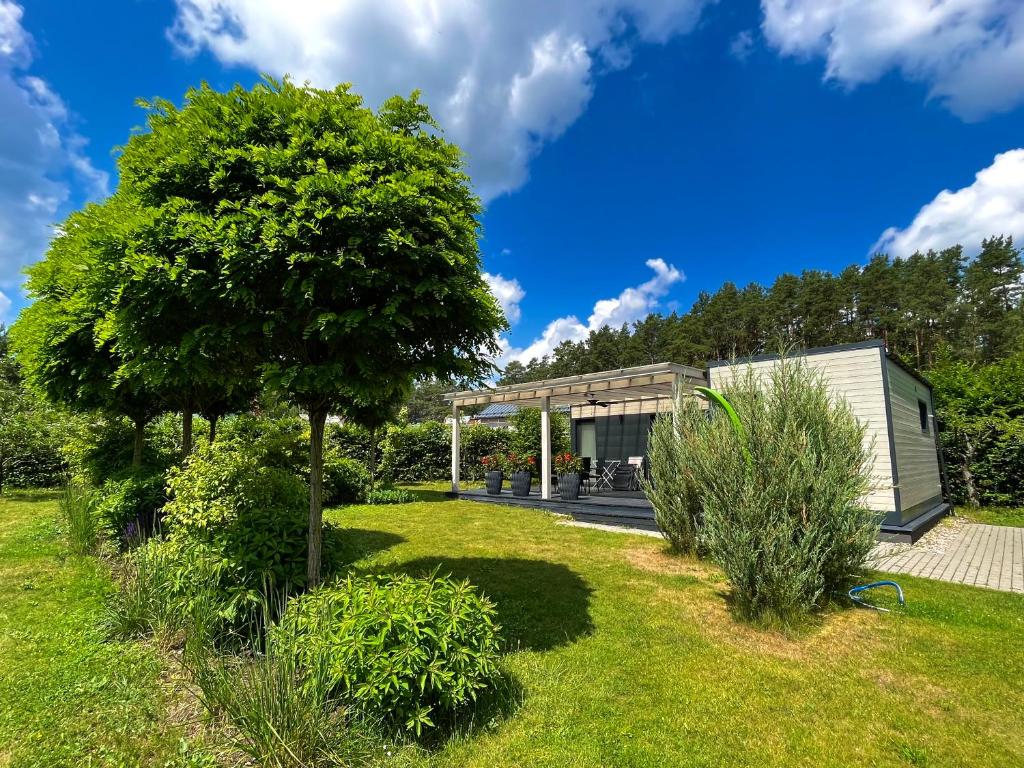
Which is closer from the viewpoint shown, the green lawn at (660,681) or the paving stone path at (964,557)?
the green lawn at (660,681)

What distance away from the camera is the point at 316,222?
2.93 metres

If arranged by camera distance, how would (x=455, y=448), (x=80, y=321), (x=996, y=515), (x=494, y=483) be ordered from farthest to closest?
(x=455, y=448)
(x=494, y=483)
(x=996, y=515)
(x=80, y=321)

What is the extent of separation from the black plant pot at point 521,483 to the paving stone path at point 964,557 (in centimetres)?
775

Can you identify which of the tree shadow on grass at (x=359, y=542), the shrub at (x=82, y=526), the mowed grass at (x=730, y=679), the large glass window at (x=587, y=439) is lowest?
the mowed grass at (x=730, y=679)

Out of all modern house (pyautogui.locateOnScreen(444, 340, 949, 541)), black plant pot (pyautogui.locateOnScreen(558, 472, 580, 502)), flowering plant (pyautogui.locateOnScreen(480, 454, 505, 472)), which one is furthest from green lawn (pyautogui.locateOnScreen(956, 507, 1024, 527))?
flowering plant (pyautogui.locateOnScreen(480, 454, 505, 472))

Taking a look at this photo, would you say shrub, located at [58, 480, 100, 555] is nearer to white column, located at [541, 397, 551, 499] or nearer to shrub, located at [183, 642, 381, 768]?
shrub, located at [183, 642, 381, 768]

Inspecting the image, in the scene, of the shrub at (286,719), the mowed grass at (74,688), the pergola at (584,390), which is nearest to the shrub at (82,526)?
the mowed grass at (74,688)

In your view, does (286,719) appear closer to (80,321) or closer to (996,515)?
(80,321)

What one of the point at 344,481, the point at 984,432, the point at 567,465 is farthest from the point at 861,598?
the point at 344,481

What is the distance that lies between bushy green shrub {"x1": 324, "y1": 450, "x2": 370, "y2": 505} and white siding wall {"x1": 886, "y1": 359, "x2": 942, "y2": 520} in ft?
40.5

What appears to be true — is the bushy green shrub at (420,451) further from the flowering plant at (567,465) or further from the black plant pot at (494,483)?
the flowering plant at (567,465)

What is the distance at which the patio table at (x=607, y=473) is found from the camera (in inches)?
539

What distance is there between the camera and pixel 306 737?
2.16m

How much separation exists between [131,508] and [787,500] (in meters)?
8.41
